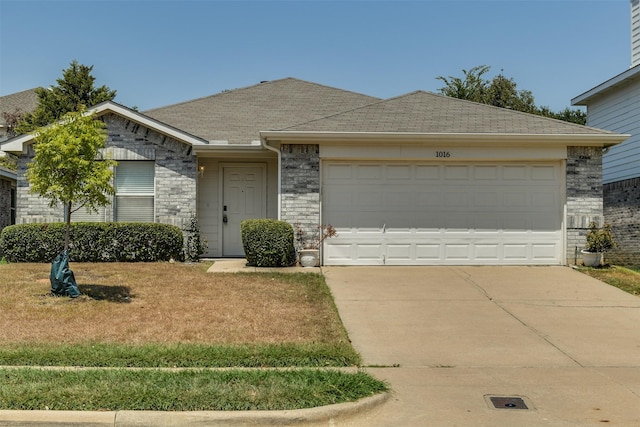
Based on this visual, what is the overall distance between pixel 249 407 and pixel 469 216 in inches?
369

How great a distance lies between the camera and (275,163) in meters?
15.1

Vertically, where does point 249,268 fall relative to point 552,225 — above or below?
below

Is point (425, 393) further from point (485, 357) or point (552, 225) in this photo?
point (552, 225)

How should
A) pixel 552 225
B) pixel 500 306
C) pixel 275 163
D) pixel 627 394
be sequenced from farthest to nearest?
pixel 275 163 < pixel 552 225 < pixel 500 306 < pixel 627 394

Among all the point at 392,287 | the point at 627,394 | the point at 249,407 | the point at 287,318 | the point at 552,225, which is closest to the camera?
the point at 249,407

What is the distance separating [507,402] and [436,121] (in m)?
9.19

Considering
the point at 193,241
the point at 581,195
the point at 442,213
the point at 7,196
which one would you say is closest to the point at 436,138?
the point at 442,213

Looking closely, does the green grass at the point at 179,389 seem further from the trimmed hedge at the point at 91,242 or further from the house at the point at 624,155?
the house at the point at 624,155

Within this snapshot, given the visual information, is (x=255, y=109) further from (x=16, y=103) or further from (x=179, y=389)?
(x=16, y=103)

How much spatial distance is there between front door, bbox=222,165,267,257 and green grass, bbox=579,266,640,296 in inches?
315

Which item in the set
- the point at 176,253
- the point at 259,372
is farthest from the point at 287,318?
the point at 176,253

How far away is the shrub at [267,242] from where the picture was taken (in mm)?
12320

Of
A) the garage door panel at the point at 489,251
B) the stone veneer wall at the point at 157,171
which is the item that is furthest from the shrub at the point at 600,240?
the stone veneer wall at the point at 157,171

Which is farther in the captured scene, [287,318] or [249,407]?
[287,318]
